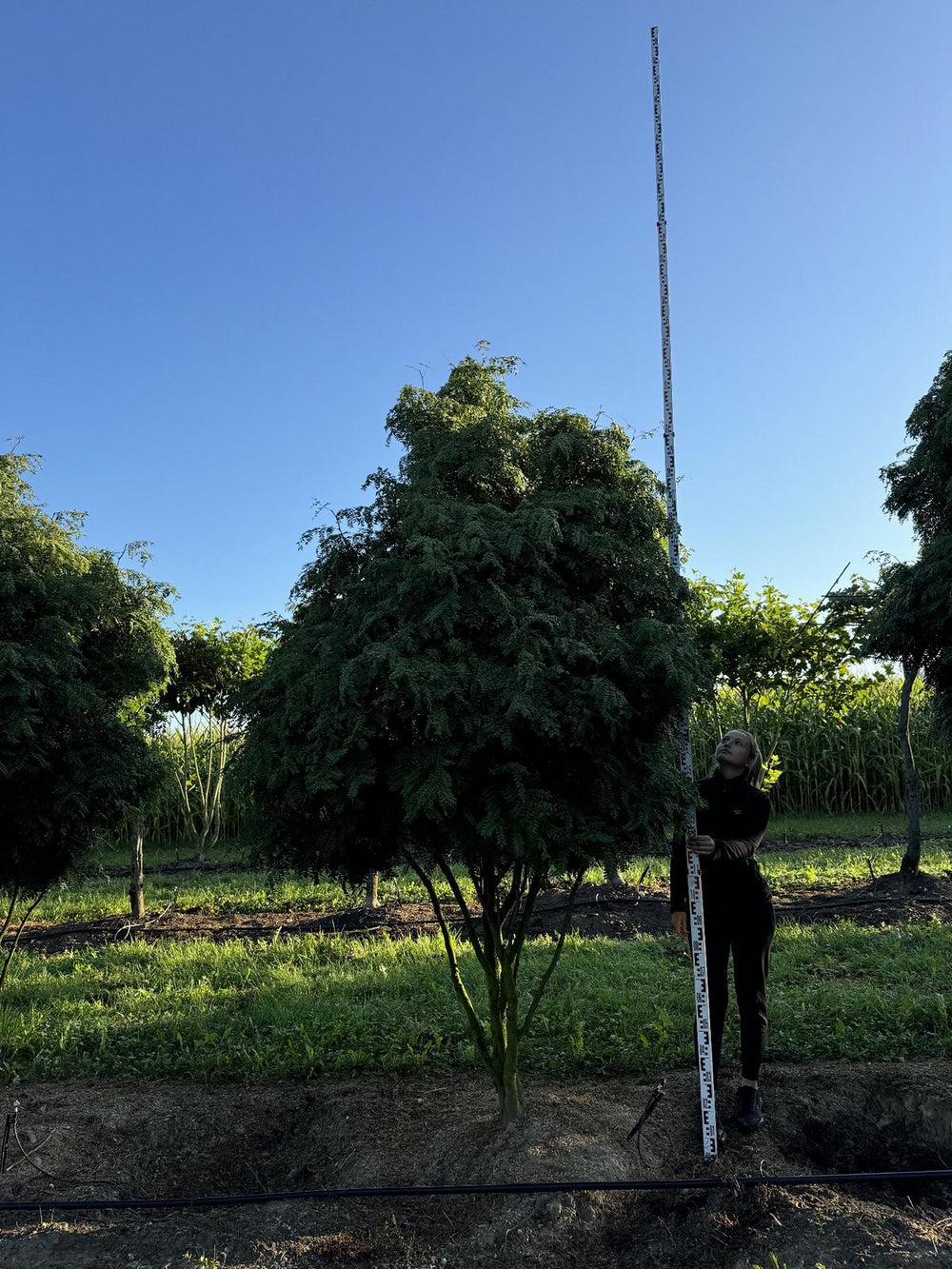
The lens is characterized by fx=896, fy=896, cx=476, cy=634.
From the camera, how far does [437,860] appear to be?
13.7 feet

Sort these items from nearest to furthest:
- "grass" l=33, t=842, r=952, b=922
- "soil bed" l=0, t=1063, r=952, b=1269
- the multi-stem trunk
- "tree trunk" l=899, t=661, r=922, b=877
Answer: "soil bed" l=0, t=1063, r=952, b=1269, the multi-stem trunk, "tree trunk" l=899, t=661, r=922, b=877, "grass" l=33, t=842, r=952, b=922

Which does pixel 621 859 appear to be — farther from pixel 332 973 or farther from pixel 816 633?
pixel 816 633

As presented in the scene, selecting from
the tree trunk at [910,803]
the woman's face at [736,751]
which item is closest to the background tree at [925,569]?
the tree trunk at [910,803]

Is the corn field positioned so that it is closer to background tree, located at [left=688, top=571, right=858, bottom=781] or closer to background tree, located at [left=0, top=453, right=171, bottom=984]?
background tree, located at [left=688, top=571, right=858, bottom=781]

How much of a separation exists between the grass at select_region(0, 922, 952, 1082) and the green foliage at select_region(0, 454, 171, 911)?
1.29 metres

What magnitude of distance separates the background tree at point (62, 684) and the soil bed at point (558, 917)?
→ 139 inches

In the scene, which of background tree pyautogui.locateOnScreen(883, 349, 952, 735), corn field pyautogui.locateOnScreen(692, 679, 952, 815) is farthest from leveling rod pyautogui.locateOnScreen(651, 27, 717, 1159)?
corn field pyautogui.locateOnScreen(692, 679, 952, 815)

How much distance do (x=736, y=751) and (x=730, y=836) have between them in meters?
0.43

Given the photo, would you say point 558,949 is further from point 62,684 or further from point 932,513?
point 932,513

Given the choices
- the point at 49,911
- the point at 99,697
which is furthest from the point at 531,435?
the point at 49,911

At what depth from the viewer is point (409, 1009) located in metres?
6.30

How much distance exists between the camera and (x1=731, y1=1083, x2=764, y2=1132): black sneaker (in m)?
4.41

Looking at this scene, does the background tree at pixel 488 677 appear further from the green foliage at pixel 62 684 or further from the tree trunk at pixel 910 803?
the tree trunk at pixel 910 803

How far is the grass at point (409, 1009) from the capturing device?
5.51 metres
